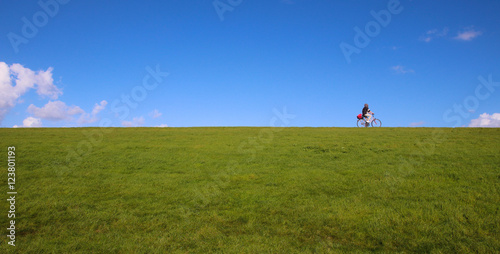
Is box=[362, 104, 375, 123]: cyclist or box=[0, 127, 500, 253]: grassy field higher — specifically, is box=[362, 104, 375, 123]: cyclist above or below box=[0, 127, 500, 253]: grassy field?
above

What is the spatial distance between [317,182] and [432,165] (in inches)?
225

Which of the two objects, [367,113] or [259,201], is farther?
[367,113]

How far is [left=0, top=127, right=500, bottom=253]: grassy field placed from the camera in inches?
264

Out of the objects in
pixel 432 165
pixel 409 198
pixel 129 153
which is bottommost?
pixel 409 198

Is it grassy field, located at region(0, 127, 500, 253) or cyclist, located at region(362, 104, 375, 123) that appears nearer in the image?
grassy field, located at region(0, 127, 500, 253)

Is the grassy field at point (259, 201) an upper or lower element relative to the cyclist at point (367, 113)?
lower

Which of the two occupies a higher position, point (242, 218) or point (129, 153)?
point (129, 153)

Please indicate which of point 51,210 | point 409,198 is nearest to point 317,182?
point 409,198

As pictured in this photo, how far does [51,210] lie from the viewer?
8625 mm

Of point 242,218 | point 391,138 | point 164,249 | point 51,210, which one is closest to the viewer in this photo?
point 164,249

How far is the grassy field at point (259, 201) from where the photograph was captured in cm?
671

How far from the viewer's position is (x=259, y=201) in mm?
9133

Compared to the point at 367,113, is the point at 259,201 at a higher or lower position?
lower

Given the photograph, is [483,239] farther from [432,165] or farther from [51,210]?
[51,210]
